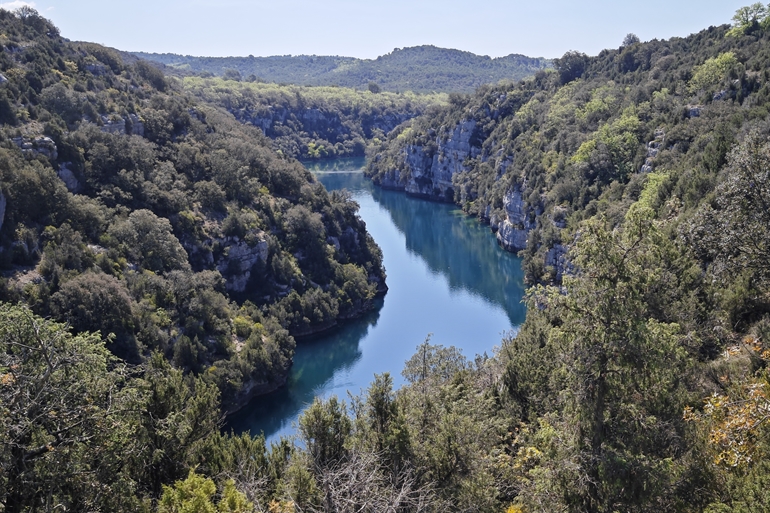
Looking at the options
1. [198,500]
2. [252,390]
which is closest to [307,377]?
[252,390]

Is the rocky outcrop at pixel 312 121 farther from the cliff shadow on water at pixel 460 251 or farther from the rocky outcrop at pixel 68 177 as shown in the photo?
the rocky outcrop at pixel 68 177

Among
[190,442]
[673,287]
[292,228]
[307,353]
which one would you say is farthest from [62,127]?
[673,287]

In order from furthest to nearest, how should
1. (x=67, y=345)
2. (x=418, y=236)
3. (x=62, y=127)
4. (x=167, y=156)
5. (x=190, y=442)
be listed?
(x=418, y=236)
(x=167, y=156)
(x=62, y=127)
(x=190, y=442)
(x=67, y=345)

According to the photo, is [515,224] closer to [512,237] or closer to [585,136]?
[512,237]

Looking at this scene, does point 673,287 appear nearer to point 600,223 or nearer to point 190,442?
point 600,223

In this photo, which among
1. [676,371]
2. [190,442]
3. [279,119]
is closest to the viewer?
[676,371]

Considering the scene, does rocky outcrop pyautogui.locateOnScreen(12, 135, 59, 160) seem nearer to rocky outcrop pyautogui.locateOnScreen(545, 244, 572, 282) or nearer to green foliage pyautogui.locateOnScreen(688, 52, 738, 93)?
rocky outcrop pyautogui.locateOnScreen(545, 244, 572, 282)

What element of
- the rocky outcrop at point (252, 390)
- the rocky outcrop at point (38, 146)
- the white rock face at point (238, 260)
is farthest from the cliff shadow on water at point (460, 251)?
the rocky outcrop at point (38, 146)

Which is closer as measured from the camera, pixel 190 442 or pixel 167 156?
pixel 190 442
